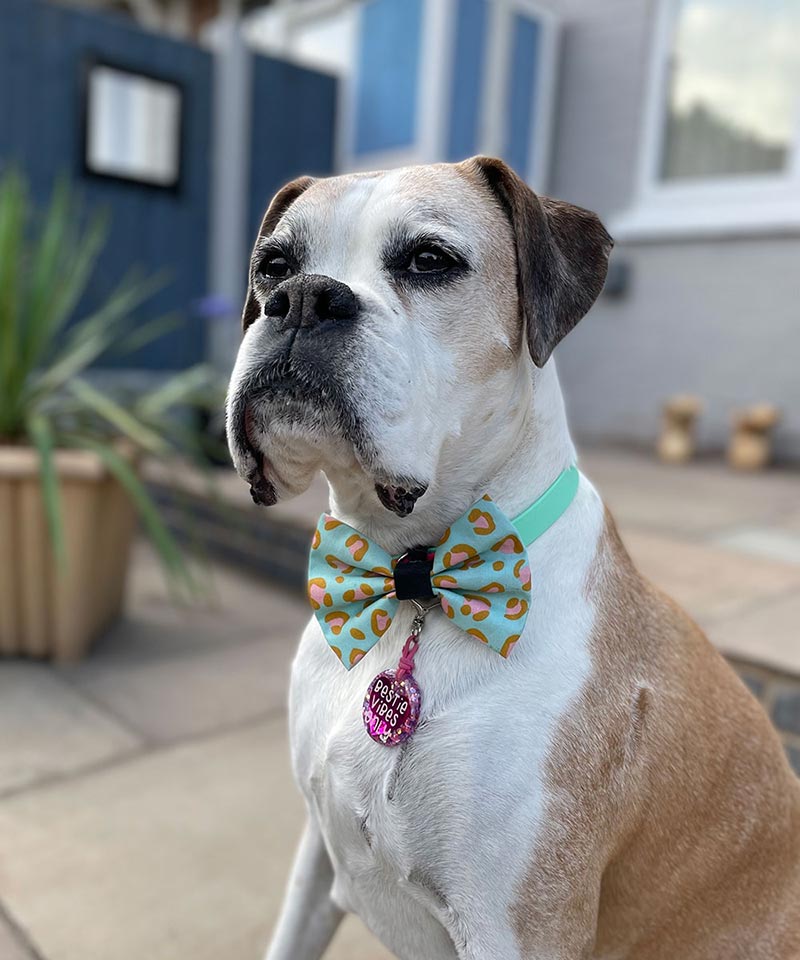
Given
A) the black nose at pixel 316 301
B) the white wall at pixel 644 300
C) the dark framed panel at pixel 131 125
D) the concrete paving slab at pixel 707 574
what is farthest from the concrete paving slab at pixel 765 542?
the dark framed panel at pixel 131 125

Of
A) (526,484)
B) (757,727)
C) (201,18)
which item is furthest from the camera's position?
(201,18)

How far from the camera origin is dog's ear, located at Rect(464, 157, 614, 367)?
1.22 m

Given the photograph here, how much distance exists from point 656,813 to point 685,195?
588 cm

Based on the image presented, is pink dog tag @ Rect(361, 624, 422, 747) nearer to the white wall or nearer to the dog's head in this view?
the dog's head

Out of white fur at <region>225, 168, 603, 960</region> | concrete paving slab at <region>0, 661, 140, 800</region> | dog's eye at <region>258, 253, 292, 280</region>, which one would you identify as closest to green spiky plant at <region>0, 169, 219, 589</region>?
concrete paving slab at <region>0, 661, 140, 800</region>

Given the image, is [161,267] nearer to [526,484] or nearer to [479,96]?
[479,96]

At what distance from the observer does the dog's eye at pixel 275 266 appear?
130 cm

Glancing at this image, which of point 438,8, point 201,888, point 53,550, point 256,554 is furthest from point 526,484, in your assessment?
point 438,8

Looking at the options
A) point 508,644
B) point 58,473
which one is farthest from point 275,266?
point 58,473

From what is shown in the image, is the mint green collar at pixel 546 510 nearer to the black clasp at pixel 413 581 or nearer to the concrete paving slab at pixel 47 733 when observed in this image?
the black clasp at pixel 413 581

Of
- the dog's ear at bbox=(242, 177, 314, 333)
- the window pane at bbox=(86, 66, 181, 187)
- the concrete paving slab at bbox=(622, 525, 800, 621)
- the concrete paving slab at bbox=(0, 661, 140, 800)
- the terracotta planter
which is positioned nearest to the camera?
the dog's ear at bbox=(242, 177, 314, 333)

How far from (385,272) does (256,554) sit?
3300 mm

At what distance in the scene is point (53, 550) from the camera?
3.11 metres

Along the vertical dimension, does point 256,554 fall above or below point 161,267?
below
